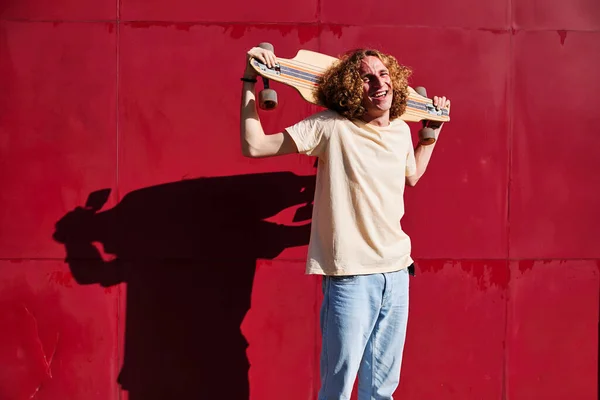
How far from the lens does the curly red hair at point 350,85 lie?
2271 mm

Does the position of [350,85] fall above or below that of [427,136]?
above

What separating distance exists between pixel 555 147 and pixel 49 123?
239 cm

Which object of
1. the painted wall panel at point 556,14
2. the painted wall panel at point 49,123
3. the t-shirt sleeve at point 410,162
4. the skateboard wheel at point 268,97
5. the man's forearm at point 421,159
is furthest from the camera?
the painted wall panel at point 556,14

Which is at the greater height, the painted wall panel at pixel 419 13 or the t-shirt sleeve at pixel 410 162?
the painted wall panel at pixel 419 13

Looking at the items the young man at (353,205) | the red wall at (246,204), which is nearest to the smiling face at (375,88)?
the young man at (353,205)

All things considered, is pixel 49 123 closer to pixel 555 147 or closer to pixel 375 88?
pixel 375 88

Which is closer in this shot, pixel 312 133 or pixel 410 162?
pixel 312 133

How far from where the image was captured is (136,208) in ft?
9.43

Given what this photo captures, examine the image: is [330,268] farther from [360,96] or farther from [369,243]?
[360,96]

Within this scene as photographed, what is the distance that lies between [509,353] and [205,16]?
216cm

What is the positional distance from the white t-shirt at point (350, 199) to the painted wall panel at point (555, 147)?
972mm

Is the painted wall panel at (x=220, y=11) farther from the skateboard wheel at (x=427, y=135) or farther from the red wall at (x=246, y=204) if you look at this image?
the skateboard wheel at (x=427, y=135)

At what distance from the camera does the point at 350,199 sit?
2.27 meters

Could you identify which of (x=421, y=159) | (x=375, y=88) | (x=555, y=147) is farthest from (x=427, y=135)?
(x=555, y=147)
